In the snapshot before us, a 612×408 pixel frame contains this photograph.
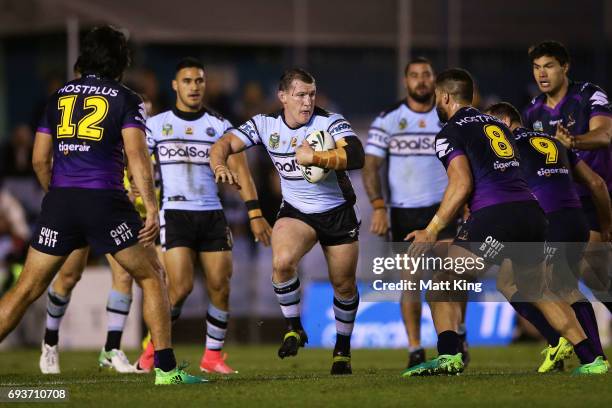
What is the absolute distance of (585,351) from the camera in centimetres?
960

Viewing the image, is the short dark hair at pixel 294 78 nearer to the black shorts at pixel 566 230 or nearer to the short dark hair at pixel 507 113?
the short dark hair at pixel 507 113

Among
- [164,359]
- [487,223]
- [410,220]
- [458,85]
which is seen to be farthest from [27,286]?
[410,220]

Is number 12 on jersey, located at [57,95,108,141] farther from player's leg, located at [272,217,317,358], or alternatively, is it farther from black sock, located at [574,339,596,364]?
black sock, located at [574,339,596,364]

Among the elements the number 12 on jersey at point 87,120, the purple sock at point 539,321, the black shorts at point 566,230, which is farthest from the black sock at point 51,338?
the black shorts at point 566,230

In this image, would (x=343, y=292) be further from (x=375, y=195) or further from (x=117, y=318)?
(x=117, y=318)

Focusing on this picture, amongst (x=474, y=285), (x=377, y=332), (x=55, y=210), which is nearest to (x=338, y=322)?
→ (x=474, y=285)

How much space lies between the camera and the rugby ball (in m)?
10.1

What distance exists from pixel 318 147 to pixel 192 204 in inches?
86.7

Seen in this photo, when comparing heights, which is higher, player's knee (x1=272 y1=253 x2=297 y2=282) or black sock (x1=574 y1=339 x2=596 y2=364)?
player's knee (x1=272 y1=253 x2=297 y2=282)

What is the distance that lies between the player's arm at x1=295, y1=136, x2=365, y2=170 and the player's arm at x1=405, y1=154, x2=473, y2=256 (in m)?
0.92

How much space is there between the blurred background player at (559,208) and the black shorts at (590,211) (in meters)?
0.57

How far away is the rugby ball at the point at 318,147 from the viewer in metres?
10.1

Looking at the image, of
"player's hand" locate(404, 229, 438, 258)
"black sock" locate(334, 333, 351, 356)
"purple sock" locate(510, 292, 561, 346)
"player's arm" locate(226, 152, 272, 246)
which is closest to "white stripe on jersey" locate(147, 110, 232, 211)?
"player's arm" locate(226, 152, 272, 246)

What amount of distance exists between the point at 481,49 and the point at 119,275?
38.9 feet
